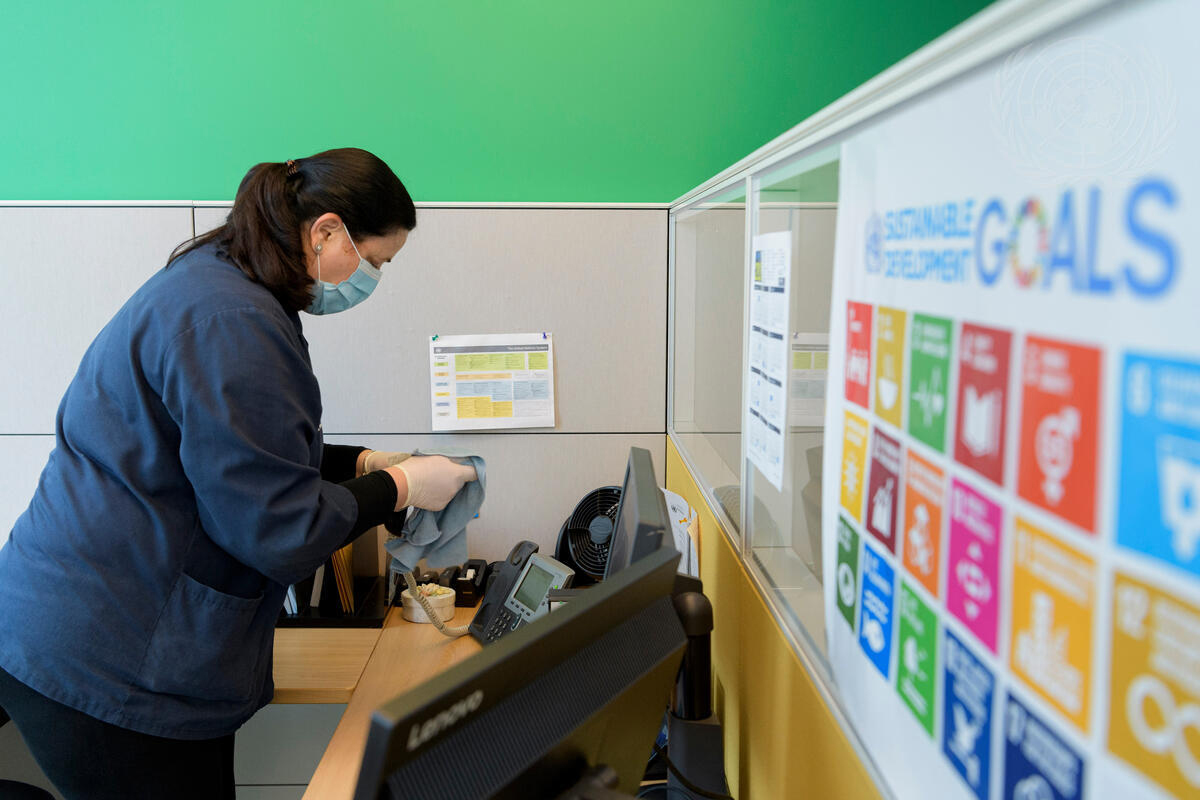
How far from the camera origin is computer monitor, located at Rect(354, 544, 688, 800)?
1.46 ft

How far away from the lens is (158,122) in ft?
7.32

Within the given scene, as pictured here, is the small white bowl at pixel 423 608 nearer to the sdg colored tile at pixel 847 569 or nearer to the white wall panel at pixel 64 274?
the white wall panel at pixel 64 274

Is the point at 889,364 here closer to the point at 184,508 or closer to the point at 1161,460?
the point at 1161,460

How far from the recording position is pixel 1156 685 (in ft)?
1.13

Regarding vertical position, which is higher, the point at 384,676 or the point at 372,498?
the point at 372,498

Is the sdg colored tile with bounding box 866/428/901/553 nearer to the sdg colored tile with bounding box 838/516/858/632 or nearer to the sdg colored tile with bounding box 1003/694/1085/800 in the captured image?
the sdg colored tile with bounding box 838/516/858/632

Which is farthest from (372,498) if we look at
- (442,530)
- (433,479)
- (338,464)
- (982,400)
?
(982,400)

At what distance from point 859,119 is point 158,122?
85.1 inches

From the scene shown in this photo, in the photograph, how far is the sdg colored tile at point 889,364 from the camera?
0.58 m

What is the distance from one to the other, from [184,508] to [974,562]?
1.05 metres

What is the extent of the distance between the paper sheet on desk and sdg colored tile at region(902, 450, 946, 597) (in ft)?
2.76

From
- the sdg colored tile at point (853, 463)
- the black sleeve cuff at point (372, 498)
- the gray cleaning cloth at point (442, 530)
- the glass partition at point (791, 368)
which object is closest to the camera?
the sdg colored tile at point (853, 463)

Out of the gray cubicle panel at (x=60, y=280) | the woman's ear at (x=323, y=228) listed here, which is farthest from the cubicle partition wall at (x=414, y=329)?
the woman's ear at (x=323, y=228)

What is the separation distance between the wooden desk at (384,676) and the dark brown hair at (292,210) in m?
0.63
